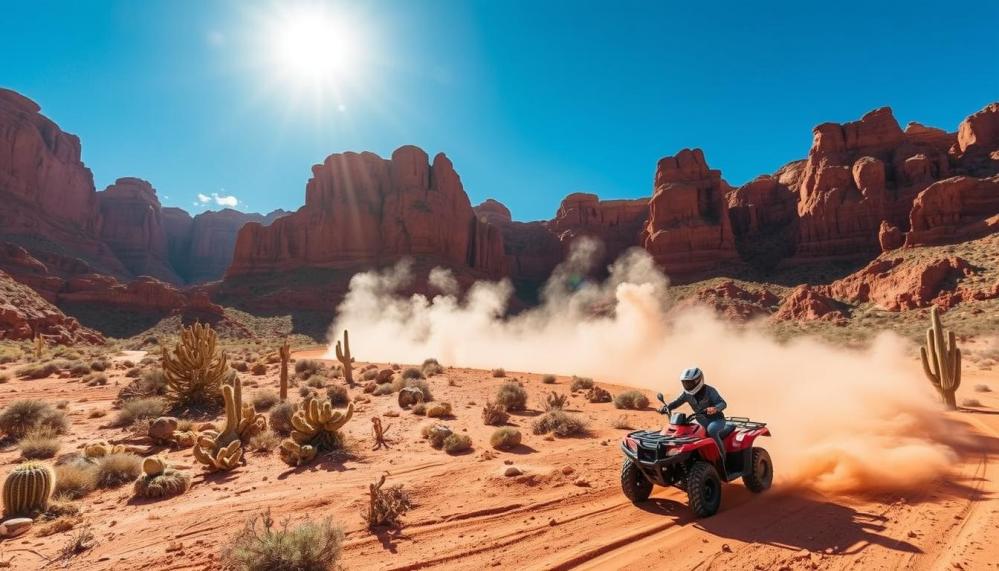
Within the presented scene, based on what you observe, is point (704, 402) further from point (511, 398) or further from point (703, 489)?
point (511, 398)

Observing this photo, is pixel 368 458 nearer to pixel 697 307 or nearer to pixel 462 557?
pixel 462 557

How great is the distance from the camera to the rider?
6367 mm

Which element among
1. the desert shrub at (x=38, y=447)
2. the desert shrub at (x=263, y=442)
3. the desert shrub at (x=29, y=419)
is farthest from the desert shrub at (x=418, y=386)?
the desert shrub at (x=38, y=447)

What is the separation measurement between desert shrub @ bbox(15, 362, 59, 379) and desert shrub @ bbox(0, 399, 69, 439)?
1415 centimetres

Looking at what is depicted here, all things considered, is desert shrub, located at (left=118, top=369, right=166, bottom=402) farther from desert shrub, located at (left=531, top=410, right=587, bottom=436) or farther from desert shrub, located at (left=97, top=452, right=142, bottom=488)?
desert shrub, located at (left=531, top=410, right=587, bottom=436)

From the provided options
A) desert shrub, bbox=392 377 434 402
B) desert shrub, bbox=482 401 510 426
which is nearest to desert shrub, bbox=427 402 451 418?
desert shrub, bbox=482 401 510 426

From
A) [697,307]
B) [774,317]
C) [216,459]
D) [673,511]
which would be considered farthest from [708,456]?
[697,307]

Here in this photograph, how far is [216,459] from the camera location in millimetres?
9094

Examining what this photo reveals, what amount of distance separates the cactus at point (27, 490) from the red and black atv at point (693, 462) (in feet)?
29.0

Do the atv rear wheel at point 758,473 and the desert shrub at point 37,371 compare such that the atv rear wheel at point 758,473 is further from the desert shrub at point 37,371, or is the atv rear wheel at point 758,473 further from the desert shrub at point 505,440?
the desert shrub at point 37,371

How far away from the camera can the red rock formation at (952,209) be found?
150 ft

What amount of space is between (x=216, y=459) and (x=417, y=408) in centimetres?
631

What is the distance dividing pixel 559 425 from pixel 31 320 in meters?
51.4

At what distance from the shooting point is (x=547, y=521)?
6156 mm
